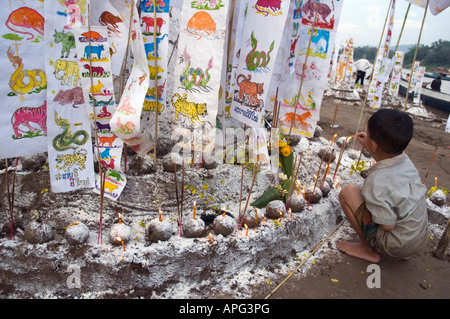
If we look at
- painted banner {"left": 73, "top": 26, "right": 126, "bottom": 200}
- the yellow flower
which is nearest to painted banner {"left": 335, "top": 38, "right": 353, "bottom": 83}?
the yellow flower

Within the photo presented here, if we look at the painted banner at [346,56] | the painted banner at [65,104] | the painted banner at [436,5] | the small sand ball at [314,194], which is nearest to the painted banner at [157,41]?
the painted banner at [65,104]

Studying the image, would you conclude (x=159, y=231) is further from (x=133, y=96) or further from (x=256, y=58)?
(x=256, y=58)

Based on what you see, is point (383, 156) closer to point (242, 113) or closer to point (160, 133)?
point (242, 113)

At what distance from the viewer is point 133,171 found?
289 cm

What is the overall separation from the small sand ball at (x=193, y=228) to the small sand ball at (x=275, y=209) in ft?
2.08

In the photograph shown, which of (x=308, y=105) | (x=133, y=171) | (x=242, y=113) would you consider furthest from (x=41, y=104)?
(x=308, y=105)

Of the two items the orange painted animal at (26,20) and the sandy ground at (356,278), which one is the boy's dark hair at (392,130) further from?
the orange painted animal at (26,20)

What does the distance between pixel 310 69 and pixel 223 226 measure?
5.67ft

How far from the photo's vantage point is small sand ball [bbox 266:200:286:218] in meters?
2.63

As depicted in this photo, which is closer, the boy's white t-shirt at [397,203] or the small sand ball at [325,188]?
the boy's white t-shirt at [397,203]

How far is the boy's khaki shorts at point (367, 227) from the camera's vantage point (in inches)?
97.3

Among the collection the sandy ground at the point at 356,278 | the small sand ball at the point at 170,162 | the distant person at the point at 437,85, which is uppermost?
the distant person at the point at 437,85

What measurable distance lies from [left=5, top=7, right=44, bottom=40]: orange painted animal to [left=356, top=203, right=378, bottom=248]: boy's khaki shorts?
109 inches

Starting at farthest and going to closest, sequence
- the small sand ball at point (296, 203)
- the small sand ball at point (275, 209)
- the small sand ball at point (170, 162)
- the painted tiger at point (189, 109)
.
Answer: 1. the small sand ball at point (170, 162)
2. the small sand ball at point (296, 203)
3. the small sand ball at point (275, 209)
4. the painted tiger at point (189, 109)
